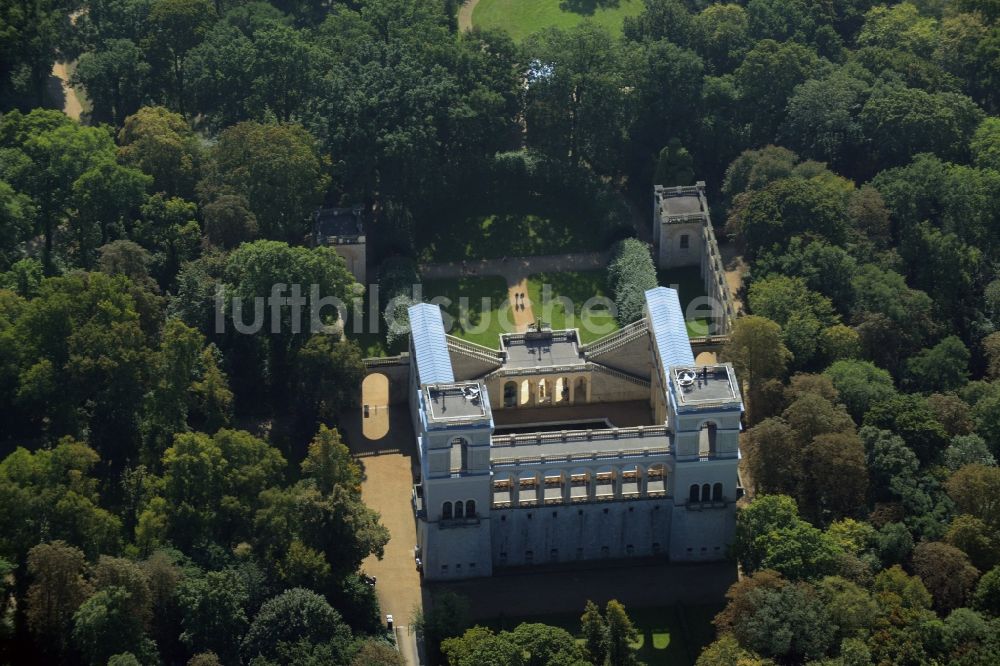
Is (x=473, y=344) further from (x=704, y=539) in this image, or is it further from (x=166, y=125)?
(x=166, y=125)

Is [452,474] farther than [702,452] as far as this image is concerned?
No

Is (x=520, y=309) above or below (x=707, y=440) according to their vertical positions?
above

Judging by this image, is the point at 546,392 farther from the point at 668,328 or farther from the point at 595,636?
the point at 595,636

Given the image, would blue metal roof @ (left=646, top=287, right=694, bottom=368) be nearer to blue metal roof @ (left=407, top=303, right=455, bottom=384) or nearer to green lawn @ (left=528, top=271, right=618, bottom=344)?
green lawn @ (left=528, top=271, right=618, bottom=344)

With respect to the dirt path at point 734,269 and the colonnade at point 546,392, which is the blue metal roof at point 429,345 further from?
the dirt path at point 734,269

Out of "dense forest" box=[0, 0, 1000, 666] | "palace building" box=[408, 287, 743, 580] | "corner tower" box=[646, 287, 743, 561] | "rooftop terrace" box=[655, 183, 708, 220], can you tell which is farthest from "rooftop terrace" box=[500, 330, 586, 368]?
"rooftop terrace" box=[655, 183, 708, 220]

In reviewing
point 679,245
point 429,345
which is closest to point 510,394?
point 429,345
